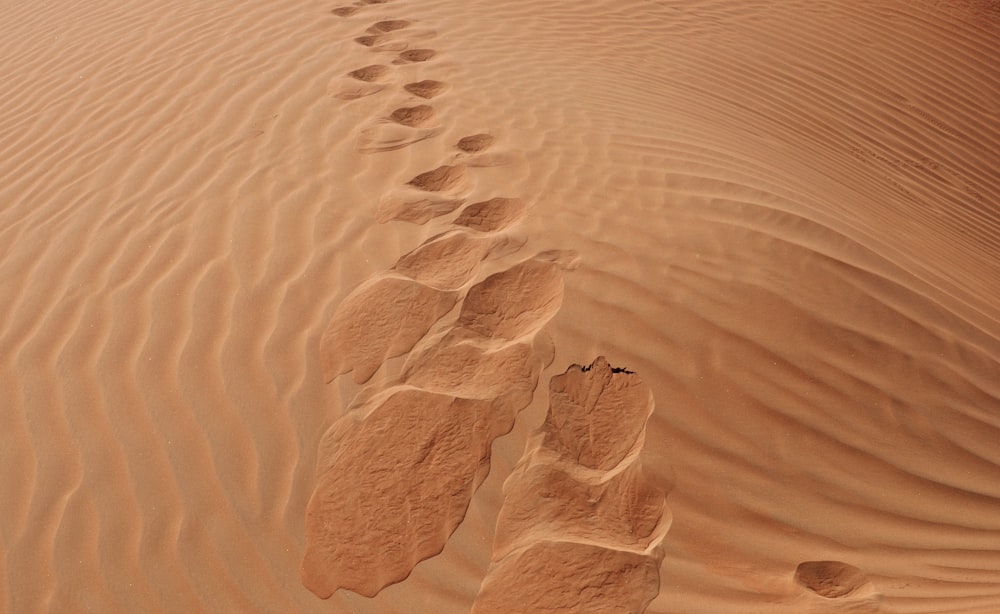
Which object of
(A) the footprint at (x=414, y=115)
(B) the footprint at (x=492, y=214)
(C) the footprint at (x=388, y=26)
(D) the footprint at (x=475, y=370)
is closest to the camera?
(D) the footprint at (x=475, y=370)

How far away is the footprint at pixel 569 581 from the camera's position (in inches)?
82.0

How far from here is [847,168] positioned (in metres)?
4.66

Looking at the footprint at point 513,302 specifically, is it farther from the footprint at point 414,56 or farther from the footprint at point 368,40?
the footprint at point 368,40

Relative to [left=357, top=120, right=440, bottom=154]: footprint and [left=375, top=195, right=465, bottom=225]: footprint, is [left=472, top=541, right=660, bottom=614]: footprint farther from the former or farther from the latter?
[left=357, top=120, right=440, bottom=154]: footprint

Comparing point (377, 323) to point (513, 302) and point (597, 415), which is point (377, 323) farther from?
point (597, 415)

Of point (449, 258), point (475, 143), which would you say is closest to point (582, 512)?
point (449, 258)

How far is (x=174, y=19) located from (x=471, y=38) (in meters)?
2.51

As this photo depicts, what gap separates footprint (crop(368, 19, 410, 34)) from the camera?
5.41 m

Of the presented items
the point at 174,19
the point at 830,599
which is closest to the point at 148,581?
the point at 830,599

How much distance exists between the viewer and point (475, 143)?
379 centimetres

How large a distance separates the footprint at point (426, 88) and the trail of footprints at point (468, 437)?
64.8 inches

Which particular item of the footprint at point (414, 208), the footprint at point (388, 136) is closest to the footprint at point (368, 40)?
the footprint at point (388, 136)

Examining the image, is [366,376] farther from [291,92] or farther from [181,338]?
[291,92]

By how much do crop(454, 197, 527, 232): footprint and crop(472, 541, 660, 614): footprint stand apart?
1479 mm
